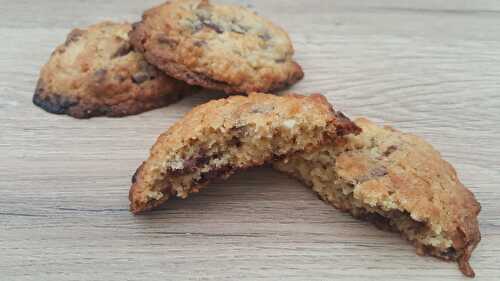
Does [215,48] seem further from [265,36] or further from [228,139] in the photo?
[228,139]

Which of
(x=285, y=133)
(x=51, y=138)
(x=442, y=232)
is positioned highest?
(x=285, y=133)

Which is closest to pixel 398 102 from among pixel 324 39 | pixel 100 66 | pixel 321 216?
pixel 324 39

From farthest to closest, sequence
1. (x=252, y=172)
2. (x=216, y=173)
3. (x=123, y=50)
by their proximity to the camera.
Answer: (x=123, y=50)
(x=252, y=172)
(x=216, y=173)

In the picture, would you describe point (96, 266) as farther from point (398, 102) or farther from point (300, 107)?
point (398, 102)

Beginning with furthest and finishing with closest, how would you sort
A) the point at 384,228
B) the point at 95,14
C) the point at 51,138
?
the point at 95,14
the point at 51,138
the point at 384,228

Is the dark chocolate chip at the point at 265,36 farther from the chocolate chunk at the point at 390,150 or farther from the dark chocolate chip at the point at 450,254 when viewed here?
the dark chocolate chip at the point at 450,254

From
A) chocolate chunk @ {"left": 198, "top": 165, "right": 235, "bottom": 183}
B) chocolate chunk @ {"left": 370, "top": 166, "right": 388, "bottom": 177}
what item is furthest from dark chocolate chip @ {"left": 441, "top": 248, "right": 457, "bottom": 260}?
chocolate chunk @ {"left": 198, "top": 165, "right": 235, "bottom": 183}

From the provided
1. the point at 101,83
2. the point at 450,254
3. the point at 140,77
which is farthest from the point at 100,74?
the point at 450,254
